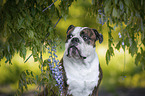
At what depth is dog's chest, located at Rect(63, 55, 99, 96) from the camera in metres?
1.78

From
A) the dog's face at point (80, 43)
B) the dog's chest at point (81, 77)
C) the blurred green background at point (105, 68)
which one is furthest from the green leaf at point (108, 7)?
the blurred green background at point (105, 68)

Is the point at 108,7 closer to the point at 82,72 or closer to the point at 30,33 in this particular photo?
the point at 30,33

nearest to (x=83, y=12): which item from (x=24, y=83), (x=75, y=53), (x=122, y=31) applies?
(x=75, y=53)

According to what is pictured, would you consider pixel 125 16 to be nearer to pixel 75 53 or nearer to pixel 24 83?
pixel 75 53

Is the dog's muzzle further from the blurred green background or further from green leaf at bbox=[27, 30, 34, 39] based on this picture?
the blurred green background

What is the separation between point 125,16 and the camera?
50.5 inches

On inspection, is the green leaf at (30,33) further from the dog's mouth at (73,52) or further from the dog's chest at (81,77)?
the dog's chest at (81,77)

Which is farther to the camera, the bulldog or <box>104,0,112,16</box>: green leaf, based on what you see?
the bulldog

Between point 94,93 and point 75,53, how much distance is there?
50 cm

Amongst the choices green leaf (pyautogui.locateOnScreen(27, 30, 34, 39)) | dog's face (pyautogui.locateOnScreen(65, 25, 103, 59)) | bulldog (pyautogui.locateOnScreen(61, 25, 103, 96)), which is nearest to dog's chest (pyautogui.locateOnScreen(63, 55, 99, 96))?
bulldog (pyautogui.locateOnScreen(61, 25, 103, 96))

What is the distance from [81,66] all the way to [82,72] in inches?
2.4

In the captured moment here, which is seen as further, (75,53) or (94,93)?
(94,93)

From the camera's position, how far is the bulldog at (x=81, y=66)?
5.70ft

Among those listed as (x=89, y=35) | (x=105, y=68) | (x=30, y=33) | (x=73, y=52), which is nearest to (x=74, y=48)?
(x=73, y=52)
